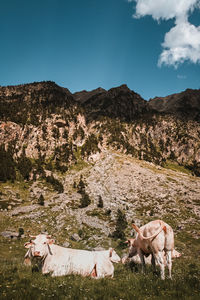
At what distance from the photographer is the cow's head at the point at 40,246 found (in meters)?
6.43

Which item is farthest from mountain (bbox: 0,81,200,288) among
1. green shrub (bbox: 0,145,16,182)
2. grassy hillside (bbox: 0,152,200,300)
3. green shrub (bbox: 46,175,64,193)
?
green shrub (bbox: 46,175,64,193)

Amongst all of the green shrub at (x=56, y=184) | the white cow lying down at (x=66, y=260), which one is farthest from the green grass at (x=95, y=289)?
the green shrub at (x=56, y=184)

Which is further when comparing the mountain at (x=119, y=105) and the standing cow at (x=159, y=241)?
the mountain at (x=119, y=105)

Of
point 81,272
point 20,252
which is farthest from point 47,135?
point 81,272

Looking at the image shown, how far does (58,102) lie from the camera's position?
132 m

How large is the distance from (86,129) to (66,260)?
11620 centimetres

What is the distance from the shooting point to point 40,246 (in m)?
6.58

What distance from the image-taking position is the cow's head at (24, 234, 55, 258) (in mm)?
6434

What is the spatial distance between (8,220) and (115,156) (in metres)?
59.6

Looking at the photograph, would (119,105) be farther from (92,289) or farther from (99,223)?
(92,289)

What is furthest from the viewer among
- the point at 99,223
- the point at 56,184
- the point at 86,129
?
the point at 86,129

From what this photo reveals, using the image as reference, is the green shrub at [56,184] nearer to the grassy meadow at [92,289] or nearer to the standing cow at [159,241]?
the standing cow at [159,241]

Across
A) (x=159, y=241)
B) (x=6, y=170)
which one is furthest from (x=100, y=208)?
(x=6, y=170)

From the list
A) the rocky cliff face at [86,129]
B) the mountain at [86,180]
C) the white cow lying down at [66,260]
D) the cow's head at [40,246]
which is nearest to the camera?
the cow's head at [40,246]
